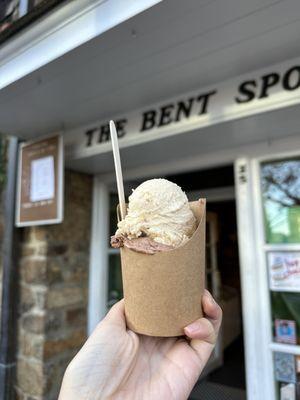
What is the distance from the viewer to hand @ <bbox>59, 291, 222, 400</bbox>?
0.90m

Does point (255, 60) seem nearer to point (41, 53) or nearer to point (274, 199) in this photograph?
point (274, 199)

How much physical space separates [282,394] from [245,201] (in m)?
1.08

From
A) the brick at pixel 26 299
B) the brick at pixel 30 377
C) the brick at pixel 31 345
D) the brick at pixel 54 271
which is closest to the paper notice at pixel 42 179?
the brick at pixel 54 271

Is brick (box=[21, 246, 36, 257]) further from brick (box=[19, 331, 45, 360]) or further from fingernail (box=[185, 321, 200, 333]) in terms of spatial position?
fingernail (box=[185, 321, 200, 333])

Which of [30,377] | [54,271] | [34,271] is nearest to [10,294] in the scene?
[34,271]

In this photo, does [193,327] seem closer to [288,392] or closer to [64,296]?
[288,392]

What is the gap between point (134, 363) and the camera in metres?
1.00

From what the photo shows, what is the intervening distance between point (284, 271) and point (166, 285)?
1.16 m

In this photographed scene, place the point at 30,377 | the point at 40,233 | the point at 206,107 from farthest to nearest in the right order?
the point at 40,233 → the point at 30,377 → the point at 206,107

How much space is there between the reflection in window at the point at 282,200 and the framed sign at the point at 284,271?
0.28 ft

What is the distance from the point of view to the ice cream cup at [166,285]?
2.85ft

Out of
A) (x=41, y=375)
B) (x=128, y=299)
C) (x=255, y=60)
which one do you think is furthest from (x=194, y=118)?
(x=41, y=375)

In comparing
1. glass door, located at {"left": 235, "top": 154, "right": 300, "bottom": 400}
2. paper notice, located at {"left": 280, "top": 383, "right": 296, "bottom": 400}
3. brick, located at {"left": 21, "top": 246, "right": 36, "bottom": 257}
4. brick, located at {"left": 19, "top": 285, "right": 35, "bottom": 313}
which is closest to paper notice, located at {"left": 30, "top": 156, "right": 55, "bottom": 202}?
brick, located at {"left": 21, "top": 246, "right": 36, "bottom": 257}

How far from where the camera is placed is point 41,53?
1.43 metres
